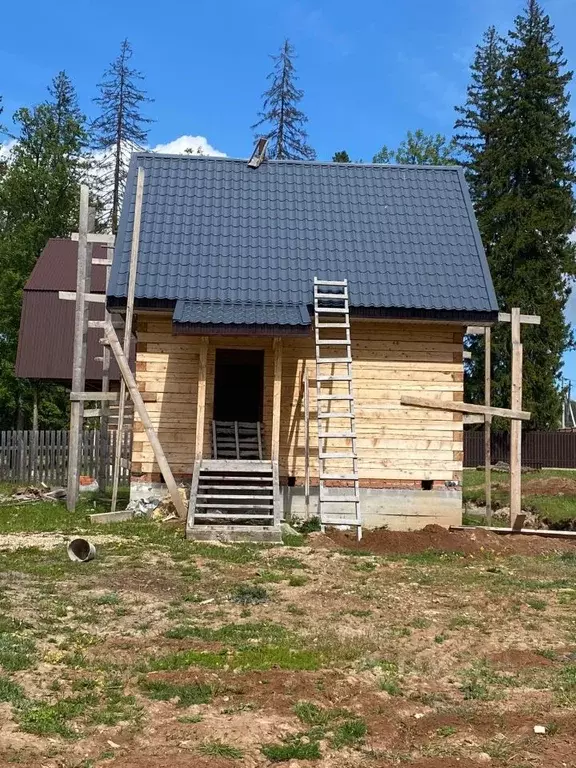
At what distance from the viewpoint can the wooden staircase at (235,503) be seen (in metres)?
12.0

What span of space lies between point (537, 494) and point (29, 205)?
94.0 feet

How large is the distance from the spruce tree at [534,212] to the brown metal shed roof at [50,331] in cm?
1830

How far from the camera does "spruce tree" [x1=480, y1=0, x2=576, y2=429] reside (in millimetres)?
36875

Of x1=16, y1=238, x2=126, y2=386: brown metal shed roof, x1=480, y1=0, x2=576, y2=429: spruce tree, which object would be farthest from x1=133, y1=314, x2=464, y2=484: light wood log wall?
x1=480, y1=0, x2=576, y2=429: spruce tree

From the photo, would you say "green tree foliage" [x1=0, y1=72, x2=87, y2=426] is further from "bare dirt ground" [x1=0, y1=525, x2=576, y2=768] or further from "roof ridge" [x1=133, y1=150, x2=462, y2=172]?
"bare dirt ground" [x1=0, y1=525, x2=576, y2=768]

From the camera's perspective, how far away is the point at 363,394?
14781mm

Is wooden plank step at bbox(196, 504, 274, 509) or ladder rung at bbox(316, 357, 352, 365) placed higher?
ladder rung at bbox(316, 357, 352, 365)

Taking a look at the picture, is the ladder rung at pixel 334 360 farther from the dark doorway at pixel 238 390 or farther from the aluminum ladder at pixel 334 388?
the dark doorway at pixel 238 390

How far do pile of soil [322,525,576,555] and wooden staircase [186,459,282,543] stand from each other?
34.9 inches

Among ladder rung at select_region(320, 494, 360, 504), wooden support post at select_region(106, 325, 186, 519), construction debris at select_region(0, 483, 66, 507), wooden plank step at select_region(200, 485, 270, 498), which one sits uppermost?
wooden support post at select_region(106, 325, 186, 519)

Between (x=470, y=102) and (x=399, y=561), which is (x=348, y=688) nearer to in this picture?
(x=399, y=561)

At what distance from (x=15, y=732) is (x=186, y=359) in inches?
400

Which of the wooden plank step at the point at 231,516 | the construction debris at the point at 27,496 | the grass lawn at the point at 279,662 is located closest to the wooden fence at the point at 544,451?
the construction debris at the point at 27,496

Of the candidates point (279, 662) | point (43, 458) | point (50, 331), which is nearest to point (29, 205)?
point (50, 331)
